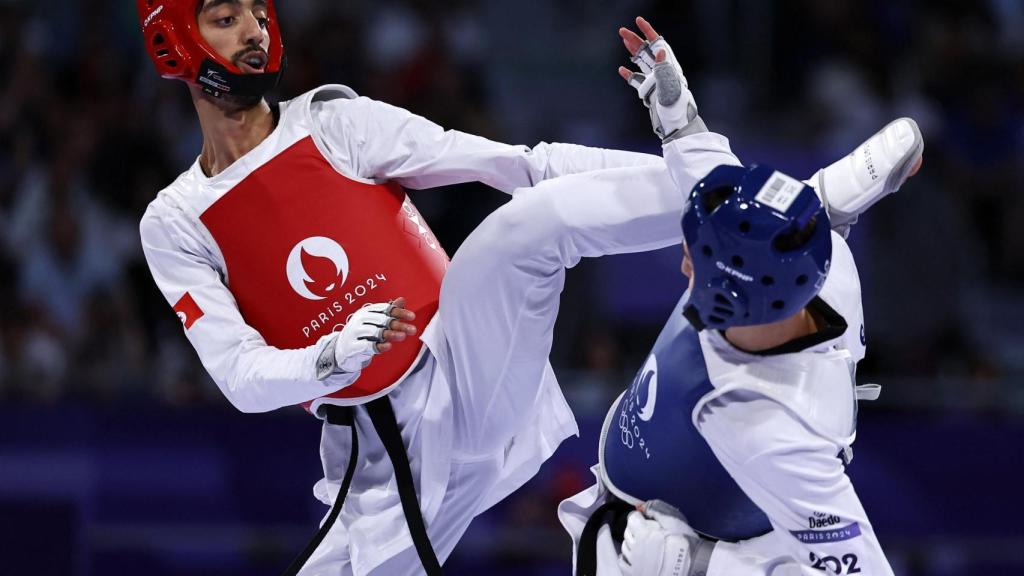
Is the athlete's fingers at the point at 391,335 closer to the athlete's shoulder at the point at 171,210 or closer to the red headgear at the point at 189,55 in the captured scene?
the athlete's shoulder at the point at 171,210

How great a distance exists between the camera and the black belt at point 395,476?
477 cm

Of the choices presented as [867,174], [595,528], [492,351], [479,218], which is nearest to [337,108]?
[492,351]

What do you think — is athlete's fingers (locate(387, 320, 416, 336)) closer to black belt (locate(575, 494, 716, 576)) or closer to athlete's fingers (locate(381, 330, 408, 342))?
athlete's fingers (locate(381, 330, 408, 342))

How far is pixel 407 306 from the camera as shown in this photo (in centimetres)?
479

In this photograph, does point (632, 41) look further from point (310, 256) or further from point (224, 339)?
point (224, 339)

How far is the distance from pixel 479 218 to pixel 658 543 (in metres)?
4.66

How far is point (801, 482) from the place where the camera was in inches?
141

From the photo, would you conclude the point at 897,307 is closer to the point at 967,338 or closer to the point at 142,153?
the point at 967,338

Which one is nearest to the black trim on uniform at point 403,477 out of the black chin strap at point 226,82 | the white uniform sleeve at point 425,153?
the white uniform sleeve at point 425,153

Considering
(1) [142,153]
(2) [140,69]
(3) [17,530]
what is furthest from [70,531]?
(2) [140,69]

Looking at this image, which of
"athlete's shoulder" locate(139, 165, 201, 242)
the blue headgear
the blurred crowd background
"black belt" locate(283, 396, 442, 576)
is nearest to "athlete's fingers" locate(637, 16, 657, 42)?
the blue headgear

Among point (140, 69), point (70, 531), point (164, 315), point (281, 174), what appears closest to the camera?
point (281, 174)

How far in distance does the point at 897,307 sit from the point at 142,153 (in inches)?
198

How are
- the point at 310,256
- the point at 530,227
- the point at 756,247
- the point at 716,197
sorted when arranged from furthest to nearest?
the point at 310,256 < the point at 530,227 < the point at 716,197 < the point at 756,247
